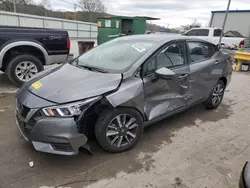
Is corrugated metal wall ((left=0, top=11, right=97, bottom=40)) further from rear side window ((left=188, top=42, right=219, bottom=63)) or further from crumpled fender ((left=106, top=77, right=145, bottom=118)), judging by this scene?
crumpled fender ((left=106, top=77, right=145, bottom=118))

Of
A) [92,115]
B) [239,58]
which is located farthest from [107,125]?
[239,58]

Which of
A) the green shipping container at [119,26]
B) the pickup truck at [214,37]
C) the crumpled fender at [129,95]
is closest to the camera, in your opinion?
the crumpled fender at [129,95]

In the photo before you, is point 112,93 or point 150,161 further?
point 150,161

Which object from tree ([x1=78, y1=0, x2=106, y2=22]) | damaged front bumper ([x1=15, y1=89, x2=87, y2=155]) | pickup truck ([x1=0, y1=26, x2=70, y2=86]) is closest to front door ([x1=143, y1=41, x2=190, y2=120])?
damaged front bumper ([x1=15, y1=89, x2=87, y2=155])

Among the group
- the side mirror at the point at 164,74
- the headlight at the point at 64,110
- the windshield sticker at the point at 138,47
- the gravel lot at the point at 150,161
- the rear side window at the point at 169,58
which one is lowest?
the gravel lot at the point at 150,161

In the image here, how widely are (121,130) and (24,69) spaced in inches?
130

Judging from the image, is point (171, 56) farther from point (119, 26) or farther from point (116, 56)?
point (119, 26)

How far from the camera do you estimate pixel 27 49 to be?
4809 mm

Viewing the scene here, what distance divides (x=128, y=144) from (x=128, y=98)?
25.1 inches

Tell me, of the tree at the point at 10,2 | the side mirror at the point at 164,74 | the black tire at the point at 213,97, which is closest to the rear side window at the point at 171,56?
the side mirror at the point at 164,74

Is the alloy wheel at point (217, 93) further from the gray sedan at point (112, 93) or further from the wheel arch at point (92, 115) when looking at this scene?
the wheel arch at point (92, 115)

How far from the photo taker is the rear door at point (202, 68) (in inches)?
132

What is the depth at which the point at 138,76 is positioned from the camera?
8.54 feet

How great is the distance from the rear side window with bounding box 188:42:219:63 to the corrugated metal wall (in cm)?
1469
